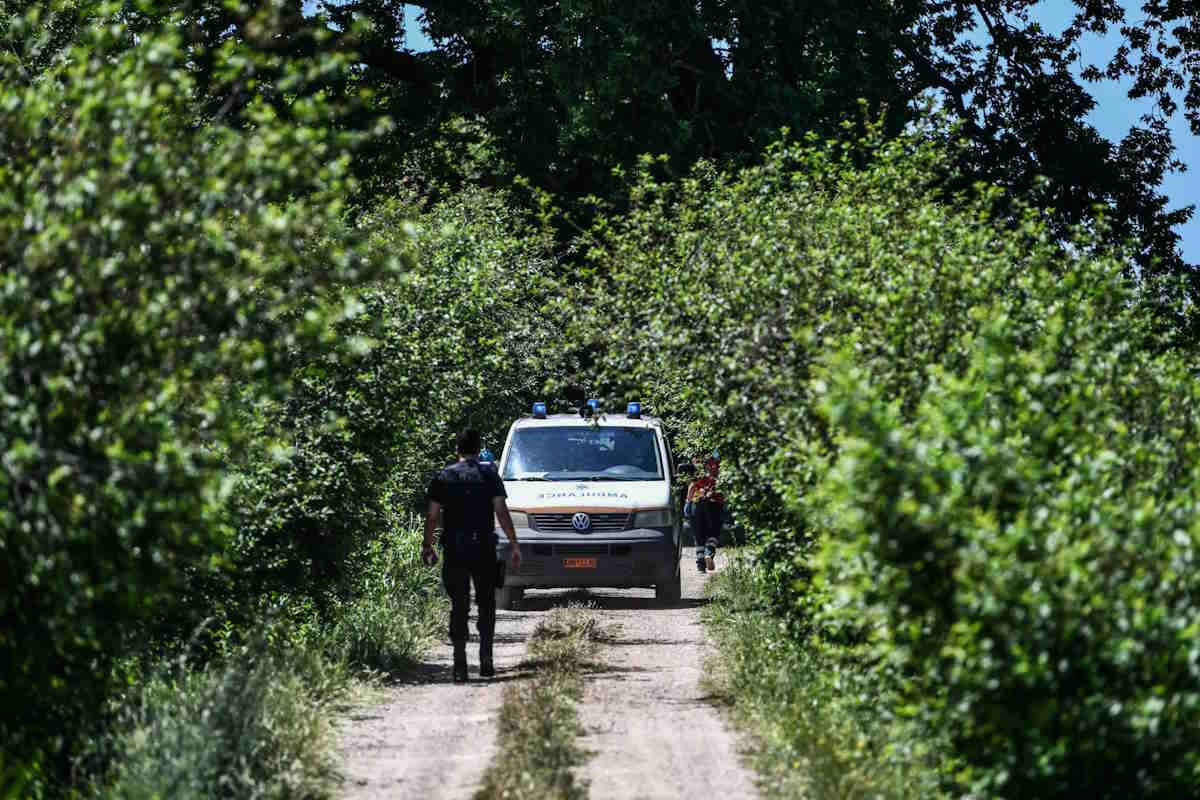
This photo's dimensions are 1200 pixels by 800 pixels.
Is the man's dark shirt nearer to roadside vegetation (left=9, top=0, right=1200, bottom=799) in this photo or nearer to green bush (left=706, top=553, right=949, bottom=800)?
roadside vegetation (left=9, top=0, right=1200, bottom=799)

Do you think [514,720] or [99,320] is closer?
[99,320]

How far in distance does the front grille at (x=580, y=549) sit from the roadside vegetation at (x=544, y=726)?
313cm

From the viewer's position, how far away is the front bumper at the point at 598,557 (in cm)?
2061

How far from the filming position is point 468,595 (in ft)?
48.2

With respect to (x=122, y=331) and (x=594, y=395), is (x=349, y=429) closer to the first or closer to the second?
(x=594, y=395)

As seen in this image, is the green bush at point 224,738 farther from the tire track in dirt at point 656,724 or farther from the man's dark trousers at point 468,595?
the man's dark trousers at point 468,595

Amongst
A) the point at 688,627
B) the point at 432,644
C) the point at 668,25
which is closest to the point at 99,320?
the point at 432,644

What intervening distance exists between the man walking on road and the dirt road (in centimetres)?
48

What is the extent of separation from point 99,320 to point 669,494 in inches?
554

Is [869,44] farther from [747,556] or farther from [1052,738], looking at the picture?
[1052,738]

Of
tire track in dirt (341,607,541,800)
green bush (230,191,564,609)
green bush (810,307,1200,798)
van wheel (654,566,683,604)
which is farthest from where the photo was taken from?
van wheel (654,566,683,604)

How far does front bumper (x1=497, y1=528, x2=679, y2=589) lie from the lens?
20609mm

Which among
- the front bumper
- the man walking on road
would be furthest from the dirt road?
the front bumper

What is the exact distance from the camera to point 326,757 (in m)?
10.5
